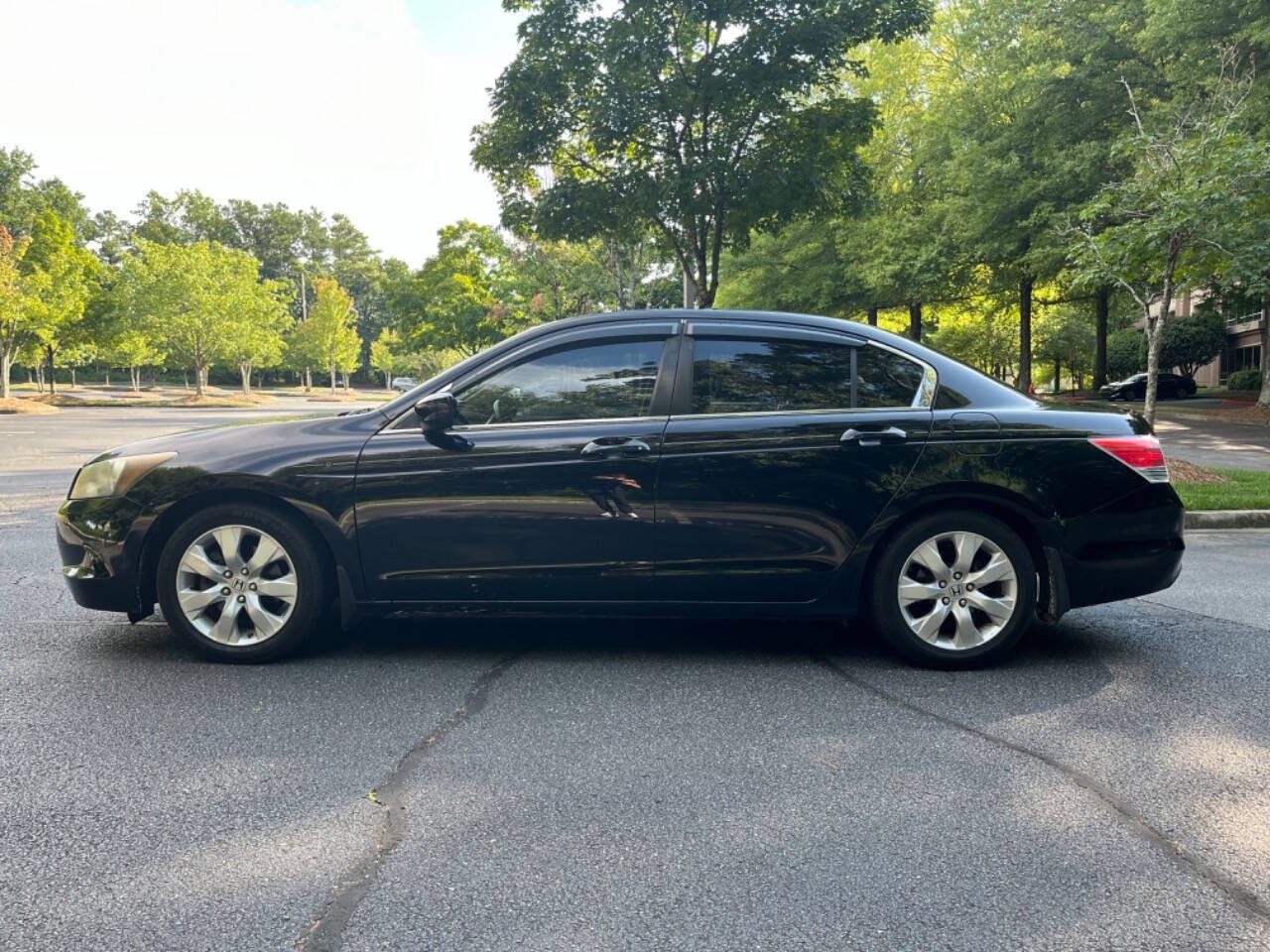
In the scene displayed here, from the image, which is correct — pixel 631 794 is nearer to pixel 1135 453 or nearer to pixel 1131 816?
pixel 1131 816

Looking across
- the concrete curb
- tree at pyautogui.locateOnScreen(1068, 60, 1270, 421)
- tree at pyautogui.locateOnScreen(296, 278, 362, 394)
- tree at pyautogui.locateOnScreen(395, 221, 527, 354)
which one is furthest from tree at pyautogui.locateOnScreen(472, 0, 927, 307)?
tree at pyautogui.locateOnScreen(296, 278, 362, 394)

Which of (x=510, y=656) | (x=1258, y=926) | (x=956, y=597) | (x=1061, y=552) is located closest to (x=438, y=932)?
(x=1258, y=926)

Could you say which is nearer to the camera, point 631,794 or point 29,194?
point 631,794

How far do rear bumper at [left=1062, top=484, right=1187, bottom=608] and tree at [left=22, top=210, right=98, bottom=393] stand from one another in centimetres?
3751

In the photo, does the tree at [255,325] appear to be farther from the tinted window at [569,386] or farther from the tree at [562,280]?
the tinted window at [569,386]

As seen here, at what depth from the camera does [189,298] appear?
43469mm

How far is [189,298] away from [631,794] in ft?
154

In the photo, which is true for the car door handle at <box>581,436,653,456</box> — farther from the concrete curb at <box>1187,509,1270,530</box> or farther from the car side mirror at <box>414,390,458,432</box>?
the concrete curb at <box>1187,509,1270,530</box>

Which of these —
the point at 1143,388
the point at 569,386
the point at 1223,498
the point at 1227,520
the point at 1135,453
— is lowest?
the point at 1227,520

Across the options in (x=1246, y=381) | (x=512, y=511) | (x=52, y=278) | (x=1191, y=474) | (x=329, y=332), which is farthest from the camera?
(x=329, y=332)

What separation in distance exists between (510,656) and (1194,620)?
3.95m

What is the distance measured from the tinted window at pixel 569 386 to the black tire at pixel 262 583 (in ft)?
3.29

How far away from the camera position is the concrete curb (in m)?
8.55

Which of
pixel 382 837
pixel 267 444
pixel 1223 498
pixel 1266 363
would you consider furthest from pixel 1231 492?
pixel 1266 363
